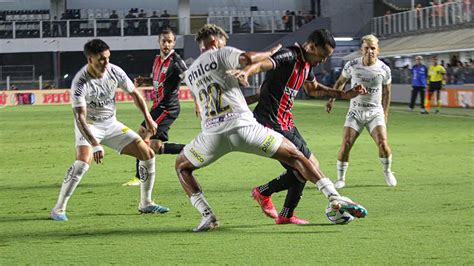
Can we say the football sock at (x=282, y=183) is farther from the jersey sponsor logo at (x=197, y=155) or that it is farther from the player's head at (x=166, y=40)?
the player's head at (x=166, y=40)

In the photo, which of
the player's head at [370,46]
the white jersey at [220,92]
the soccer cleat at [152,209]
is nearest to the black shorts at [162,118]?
the player's head at [370,46]

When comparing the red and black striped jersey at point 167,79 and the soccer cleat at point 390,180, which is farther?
the red and black striped jersey at point 167,79

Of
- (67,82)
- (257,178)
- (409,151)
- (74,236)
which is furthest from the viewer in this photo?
(67,82)

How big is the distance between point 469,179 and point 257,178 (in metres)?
3.24

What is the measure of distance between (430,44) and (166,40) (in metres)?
35.2

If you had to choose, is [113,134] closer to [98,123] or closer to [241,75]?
[98,123]

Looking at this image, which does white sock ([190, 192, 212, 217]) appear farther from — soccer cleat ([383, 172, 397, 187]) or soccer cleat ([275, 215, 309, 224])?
soccer cleat ([383, 172, 397, 187])

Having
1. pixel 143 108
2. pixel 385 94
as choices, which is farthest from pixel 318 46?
pixel 385 94

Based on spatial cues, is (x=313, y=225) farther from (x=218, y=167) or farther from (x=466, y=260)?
(x=218, y=167)

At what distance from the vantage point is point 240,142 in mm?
10016

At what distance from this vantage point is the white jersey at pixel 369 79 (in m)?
15.1

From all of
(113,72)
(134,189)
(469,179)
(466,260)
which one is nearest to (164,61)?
(134,189)

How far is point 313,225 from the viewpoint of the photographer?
10.8 m

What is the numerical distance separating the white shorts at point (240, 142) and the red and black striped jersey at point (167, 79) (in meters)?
5.27
